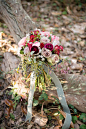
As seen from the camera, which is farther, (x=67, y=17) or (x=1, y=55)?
(x=67, y=17)

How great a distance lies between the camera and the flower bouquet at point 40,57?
1.50 m

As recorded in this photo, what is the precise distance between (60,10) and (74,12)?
58 cm

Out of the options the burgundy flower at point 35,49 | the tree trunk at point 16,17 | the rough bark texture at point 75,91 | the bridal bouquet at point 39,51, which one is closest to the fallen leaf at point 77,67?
the rough bark texture at point 75,91

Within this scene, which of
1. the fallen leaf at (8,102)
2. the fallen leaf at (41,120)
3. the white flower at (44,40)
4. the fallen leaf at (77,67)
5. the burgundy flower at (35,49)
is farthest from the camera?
the fallen leaf at (77,67)

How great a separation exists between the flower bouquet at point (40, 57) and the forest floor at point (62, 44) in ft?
0.74

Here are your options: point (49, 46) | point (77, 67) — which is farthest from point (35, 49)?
point (77, 67)

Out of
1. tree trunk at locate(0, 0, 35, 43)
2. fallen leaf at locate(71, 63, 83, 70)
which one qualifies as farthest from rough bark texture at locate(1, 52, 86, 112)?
tree trunk at locate(0, 0, 35, 43)

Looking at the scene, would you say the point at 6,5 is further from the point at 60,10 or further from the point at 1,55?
the point at 60,10

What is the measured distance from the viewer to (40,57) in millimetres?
1550

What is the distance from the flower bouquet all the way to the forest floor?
0.23 metres

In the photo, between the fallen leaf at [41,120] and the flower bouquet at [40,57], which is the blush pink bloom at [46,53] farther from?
the fallen leaf at [41,120]

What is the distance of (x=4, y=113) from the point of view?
194 centimetres

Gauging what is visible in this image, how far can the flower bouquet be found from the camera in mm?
1497

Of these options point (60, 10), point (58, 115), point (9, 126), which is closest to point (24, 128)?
point (9, 126)
